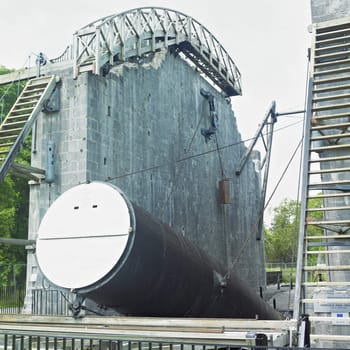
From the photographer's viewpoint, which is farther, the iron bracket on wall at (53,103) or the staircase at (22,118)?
the iron bracket on wall at (53,103)

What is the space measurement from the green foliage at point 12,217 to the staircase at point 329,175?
12062 millimetres

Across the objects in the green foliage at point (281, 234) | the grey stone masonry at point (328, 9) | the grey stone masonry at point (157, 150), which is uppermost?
the grey stone masonry at point (328, 9)

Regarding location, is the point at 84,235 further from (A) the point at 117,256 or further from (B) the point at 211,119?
(B) the point at 211,119

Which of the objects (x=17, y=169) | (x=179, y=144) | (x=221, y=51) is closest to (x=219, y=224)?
(x=179, y=144)

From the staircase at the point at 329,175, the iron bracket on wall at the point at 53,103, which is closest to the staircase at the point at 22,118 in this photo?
the iron bracket on wall at the point at 53,103

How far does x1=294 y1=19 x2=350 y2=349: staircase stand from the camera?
27.4 feet

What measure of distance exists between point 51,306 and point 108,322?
19.6 ft

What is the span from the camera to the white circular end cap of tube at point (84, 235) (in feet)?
24.2

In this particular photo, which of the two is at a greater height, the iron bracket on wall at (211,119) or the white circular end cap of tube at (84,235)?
the iron bracket on wall at (211,119)

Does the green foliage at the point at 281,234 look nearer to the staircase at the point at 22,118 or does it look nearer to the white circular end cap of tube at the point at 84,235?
the staircase at the point at 22,118

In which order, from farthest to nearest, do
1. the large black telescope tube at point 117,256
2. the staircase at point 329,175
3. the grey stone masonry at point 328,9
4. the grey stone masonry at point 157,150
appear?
the grey stone masonry at point 157,150, the grey stone masonry at point 328,9, the staircase at point 329,175, the large black telescope tube at point 117,256

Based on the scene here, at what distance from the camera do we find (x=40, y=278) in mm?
12914

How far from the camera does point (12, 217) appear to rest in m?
21.7

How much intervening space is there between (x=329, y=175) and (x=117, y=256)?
610cm
